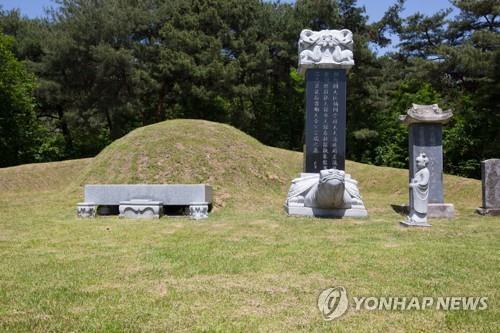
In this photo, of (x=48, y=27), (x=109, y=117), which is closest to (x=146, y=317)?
(x=109, y=117)

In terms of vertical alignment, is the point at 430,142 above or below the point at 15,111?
below

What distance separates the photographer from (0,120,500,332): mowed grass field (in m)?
3.28

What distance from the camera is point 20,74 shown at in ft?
79.6

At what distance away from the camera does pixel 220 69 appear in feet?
79.0

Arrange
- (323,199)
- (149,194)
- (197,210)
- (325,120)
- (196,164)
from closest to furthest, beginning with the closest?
(323,199) < (197,210) < (149,194) < (325,120) < (196,164)

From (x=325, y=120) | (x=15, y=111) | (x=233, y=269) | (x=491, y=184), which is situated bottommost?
(x=233, y=269)

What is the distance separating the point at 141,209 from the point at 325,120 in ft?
15.6

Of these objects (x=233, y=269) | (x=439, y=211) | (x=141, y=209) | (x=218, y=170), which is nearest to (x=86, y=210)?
(x=141, y=209)

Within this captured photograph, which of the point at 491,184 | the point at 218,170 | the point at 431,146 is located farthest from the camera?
the point at 218,170

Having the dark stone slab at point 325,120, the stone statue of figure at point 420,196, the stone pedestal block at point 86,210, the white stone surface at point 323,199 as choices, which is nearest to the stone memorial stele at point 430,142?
the dark stone slab at point 325,120

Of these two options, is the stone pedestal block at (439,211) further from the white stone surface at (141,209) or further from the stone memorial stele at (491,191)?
the white stone surface at (141,209)

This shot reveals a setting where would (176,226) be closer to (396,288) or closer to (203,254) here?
(203,254)

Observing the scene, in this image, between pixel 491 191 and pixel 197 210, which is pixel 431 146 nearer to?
pixel 491 191

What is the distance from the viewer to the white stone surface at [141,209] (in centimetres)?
931
